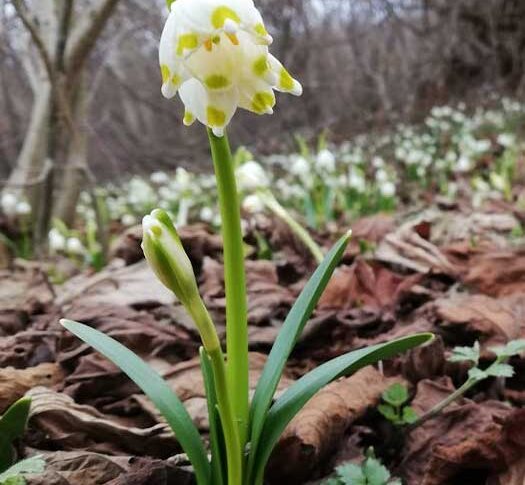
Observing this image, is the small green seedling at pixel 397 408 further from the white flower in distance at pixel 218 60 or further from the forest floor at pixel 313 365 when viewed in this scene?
the white flower in distance at pixel 218 60

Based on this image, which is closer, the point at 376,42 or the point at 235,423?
the point at 235,423

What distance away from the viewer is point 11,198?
379 centimetres

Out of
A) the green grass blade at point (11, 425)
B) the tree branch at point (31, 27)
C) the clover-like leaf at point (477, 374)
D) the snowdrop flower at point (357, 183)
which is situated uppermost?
the tree branch at point (31, 27)

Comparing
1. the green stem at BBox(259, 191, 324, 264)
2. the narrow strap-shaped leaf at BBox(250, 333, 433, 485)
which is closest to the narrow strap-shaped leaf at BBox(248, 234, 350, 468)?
the narrow strap-shaped leaf at BBox(250, 333, 433, 485)

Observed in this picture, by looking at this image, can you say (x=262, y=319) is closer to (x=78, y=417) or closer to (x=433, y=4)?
(x=78, y=417)

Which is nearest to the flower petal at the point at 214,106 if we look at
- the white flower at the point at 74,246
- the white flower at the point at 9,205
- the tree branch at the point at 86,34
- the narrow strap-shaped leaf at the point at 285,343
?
the narrow strap-shaped leaf at the point at 285,343

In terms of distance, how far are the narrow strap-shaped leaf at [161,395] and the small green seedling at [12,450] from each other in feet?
0.33

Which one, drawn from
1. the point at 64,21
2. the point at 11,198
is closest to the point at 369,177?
the point at 11,198

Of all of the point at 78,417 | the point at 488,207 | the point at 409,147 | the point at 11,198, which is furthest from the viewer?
the point at 409,147

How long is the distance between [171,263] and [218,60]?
0.67 ft

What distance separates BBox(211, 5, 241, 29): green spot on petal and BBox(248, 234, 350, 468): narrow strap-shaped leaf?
0.30m

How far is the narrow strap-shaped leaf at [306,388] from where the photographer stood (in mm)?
751

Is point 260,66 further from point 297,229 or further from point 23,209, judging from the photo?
point 23,209

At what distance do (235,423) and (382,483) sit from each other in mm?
189
